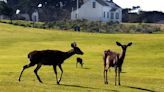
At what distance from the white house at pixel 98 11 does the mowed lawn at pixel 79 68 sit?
4878 cm

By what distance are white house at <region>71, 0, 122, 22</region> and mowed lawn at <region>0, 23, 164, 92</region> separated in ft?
160

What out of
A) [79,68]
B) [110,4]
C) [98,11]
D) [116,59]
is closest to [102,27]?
[98,11]

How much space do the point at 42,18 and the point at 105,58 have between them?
13154 cm

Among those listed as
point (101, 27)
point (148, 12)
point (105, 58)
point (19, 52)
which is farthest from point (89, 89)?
point (148, 12)

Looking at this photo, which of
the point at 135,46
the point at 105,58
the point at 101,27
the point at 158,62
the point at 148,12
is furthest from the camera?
the point at 148,12

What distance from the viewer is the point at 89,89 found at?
24766 millimetres

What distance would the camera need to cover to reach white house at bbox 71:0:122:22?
5571 inches

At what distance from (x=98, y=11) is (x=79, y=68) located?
100 meters

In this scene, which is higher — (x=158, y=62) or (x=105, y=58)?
(x=105, y=58)

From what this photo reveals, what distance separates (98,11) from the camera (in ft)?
463

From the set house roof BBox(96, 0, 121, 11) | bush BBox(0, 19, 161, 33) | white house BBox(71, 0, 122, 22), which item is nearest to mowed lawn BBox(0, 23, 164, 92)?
bush BBox(0, 19, 161, 33)

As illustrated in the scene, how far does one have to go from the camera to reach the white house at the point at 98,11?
141500mm

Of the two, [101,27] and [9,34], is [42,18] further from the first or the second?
[9,34]

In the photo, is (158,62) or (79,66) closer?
(79,66)
